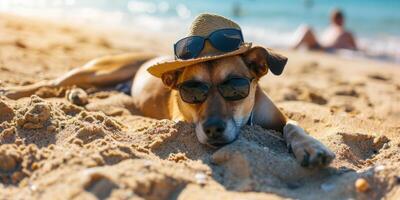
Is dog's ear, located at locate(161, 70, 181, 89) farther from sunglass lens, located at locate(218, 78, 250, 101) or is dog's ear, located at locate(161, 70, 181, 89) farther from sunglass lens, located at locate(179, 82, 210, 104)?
sunglass lens, located at locate(218, 78, 250, 101)

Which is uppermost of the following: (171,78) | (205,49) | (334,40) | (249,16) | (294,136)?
(205,49)

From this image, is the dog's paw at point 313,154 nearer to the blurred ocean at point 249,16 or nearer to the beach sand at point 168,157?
the beach sand at point 168,157

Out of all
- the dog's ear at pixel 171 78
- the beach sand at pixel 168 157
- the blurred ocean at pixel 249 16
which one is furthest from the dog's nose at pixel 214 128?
the blurred ocean at pixel 249 16

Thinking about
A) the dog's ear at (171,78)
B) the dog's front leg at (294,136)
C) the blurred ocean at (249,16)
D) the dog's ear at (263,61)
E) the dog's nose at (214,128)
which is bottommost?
the blurred ocean at (249,16)

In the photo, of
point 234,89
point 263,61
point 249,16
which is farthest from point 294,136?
point 249,16

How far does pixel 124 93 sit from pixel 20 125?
2.70m

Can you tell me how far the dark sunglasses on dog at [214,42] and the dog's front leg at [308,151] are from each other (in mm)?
850

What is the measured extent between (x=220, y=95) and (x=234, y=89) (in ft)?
0.38

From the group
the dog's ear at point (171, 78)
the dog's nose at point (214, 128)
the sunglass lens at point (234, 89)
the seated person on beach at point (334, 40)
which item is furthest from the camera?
the seated person on beach at point (334, 40)

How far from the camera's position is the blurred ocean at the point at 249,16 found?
14.3 metres

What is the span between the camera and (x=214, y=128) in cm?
390

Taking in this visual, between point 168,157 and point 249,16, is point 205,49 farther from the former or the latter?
point 249,16

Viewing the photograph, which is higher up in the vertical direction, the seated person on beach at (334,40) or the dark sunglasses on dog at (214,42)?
the dark sunglasses on dog at (214,42)

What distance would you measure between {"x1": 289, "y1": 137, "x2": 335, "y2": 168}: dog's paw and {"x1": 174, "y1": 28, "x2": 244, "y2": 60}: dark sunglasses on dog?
1.01m
